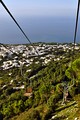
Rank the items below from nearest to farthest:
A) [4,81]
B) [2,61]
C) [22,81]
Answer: [22,81], [4,81], [2,61]

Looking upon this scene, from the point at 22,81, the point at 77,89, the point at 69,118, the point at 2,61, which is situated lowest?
the point at 69,118

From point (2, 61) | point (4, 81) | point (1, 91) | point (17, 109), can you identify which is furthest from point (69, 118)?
point (2, 61)

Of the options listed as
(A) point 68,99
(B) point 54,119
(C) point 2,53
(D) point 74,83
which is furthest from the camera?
(C) point 2,53

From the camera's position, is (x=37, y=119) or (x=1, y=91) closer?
(x=37, y=119)

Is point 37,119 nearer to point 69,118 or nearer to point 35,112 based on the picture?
point 35,112

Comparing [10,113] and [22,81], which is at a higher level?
[22,81]

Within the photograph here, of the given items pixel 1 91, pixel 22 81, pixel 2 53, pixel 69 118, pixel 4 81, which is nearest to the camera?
pixel 69 118

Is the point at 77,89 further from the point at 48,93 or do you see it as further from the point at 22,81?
the point at 22,81

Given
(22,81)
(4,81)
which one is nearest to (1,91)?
(22,81)

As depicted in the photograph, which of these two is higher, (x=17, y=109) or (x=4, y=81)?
(x=4, y=81)
